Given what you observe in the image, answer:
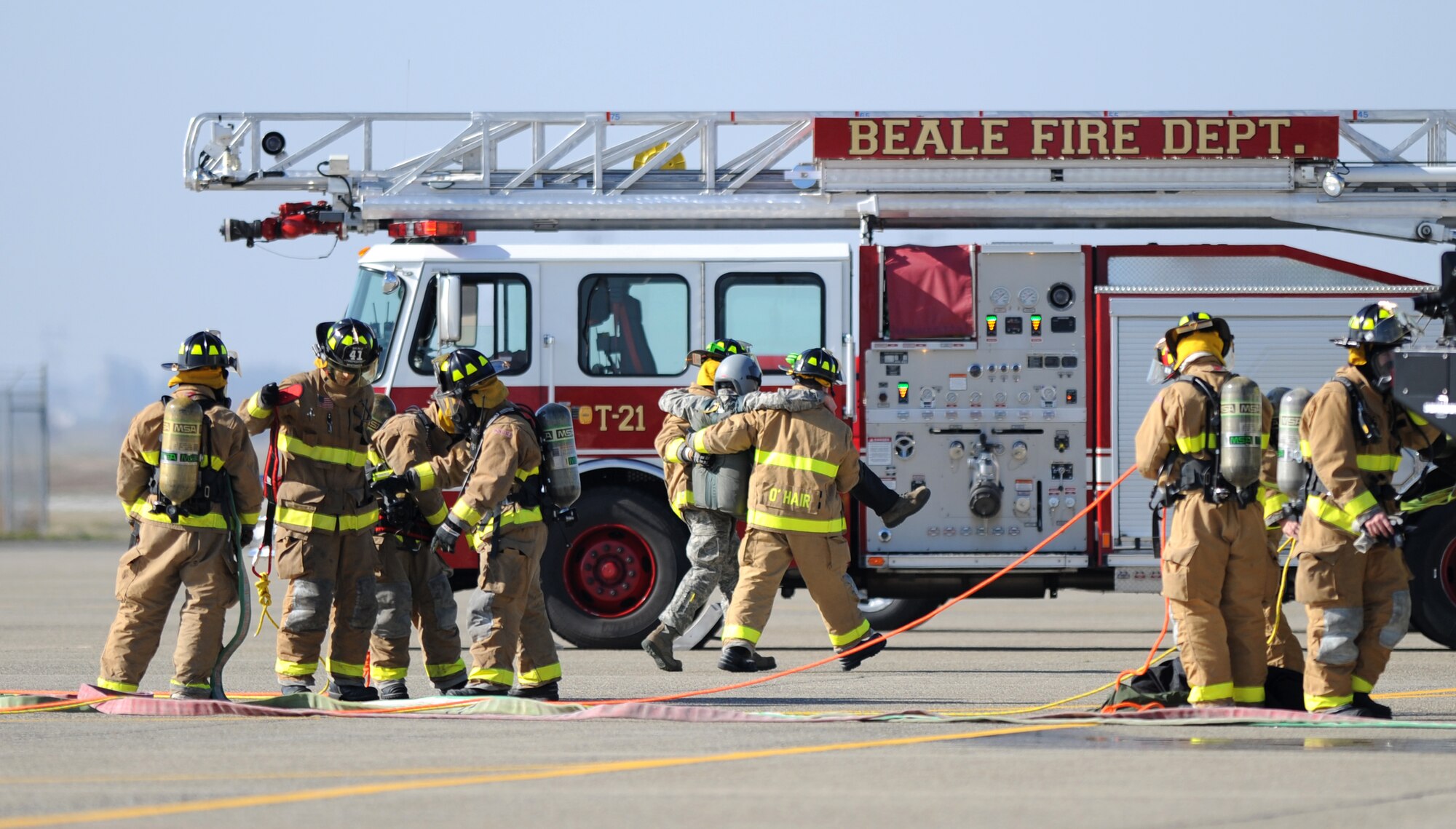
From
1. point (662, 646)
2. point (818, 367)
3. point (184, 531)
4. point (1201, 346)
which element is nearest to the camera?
point (1201, 346)

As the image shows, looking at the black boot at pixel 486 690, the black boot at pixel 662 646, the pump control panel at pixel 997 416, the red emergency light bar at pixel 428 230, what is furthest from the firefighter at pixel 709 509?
the red emergency light bar at pixel 428 230

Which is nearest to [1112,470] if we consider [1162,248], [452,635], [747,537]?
[1162,248]

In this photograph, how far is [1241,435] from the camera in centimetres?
803

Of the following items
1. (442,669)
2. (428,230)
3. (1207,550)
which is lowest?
(442,669)

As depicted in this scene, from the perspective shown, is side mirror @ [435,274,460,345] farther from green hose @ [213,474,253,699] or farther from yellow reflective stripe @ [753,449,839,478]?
green hose @ [213,474,253,699]

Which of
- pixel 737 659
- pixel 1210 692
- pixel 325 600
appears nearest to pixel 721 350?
pixel 737 659

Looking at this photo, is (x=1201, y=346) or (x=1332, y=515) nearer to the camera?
(x=1332, y=515)

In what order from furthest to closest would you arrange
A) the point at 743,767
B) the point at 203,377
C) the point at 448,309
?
the point at 448,309 → the point at 203,377 → the point at 743,767

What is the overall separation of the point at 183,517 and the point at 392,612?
1148mm

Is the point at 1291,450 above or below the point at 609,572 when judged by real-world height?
above

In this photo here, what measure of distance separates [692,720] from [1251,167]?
5960 millimetres

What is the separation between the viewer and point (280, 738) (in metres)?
7.62

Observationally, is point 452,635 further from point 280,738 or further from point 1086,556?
point 1086,556

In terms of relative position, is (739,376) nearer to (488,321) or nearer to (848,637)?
(848,637)
